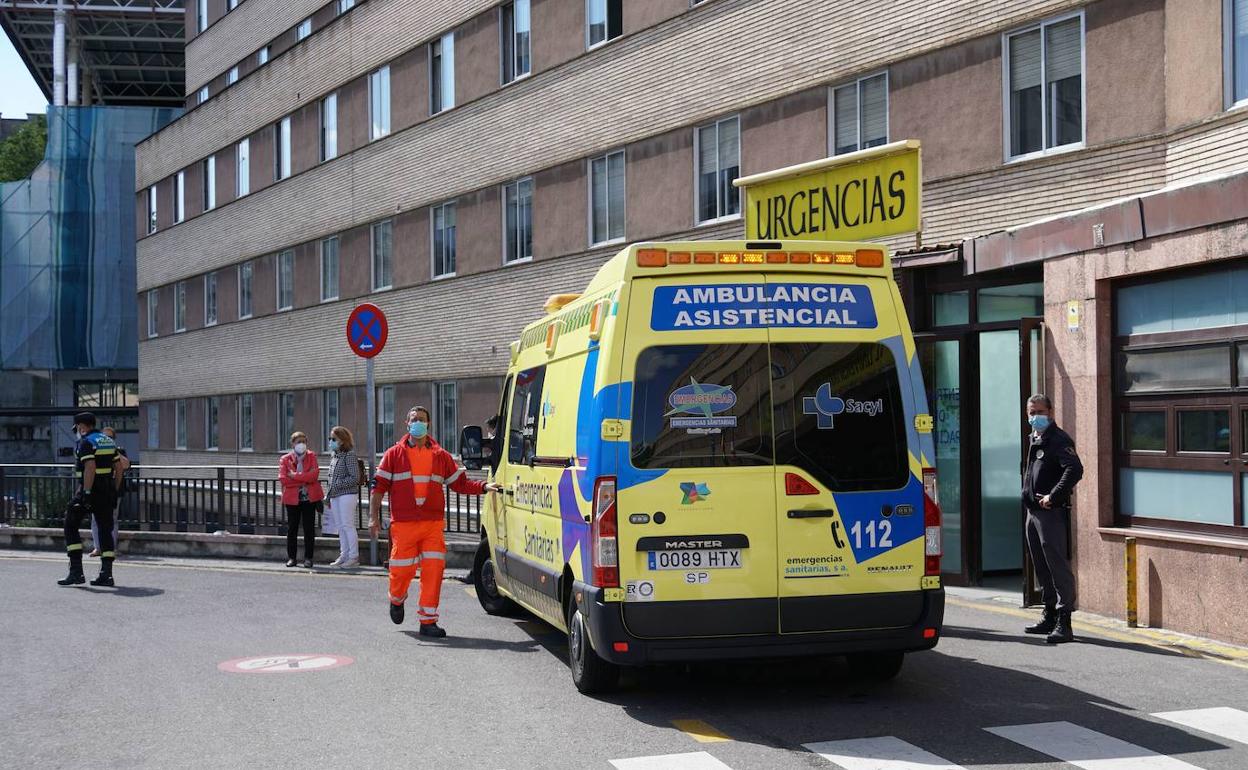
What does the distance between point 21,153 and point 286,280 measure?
57606 millimetres

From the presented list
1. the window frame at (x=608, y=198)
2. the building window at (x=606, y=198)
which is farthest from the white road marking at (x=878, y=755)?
the building window at (x=606, y=198)

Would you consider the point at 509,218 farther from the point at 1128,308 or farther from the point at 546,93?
the point at 1128,308

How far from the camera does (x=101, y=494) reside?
15.2 metres

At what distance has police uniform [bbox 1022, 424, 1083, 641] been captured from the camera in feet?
32.9

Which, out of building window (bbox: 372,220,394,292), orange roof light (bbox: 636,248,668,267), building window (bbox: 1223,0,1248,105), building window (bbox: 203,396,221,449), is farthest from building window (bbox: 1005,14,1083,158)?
building window (bbox: 203,396,221,449)

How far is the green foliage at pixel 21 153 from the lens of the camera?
267ft

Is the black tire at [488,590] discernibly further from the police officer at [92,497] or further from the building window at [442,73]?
the building window at [442,73]

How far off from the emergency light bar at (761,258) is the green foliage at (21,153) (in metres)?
82.2

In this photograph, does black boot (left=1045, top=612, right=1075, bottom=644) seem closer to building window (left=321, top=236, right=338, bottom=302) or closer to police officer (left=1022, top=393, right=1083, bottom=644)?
police officer (left=1022, top=393, right=1083, bottom=644)

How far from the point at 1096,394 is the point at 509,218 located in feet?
48.8

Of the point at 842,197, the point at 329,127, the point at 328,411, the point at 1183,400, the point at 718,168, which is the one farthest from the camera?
the point at 328,411

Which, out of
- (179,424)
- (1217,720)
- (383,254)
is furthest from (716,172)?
(179,424)

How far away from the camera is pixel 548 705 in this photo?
25.7 feet

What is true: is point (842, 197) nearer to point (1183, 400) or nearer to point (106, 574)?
point (1183, 400)
